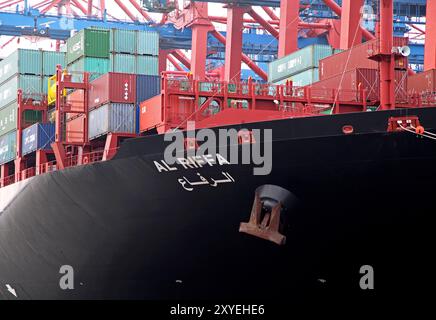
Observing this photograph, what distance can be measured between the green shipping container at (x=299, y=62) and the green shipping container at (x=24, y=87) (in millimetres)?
9570

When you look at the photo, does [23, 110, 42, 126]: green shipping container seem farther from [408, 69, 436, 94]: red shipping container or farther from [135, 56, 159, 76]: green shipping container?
[408, 69, 436, 94]: red shipping container

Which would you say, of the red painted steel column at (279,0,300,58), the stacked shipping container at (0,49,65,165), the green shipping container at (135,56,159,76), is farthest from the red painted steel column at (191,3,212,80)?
the green shipping container at (135,56,159,76)

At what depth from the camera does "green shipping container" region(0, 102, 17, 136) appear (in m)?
36.9

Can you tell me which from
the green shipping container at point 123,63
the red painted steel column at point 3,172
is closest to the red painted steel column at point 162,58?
the red painted steel column at point 3,172

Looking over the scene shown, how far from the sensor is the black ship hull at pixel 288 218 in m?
20.8

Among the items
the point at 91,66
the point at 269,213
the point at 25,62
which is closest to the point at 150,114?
the point at 269,213

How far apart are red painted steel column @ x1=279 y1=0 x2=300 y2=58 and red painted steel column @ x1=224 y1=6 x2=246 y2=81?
396 cm

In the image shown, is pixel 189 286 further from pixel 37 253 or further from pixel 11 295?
pixel 11 295

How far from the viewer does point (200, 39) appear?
5253 centimetres

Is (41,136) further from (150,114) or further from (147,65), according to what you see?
(150,114)

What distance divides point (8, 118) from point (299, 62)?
11590mm

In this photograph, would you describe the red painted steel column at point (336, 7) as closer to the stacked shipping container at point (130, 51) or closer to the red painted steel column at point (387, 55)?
the stacked shipping container at point (130, 51)
